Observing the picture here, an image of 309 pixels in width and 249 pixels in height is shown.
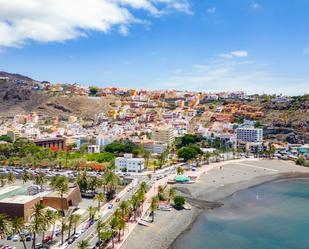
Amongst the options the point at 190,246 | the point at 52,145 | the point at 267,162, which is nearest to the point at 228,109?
the point at 267,162

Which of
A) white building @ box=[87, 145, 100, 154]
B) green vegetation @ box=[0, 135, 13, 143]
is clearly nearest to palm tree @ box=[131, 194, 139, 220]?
white building @ box=[87, 145, 100, 154]

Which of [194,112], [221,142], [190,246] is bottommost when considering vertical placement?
[190,246]

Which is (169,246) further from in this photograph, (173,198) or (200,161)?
(200,161)

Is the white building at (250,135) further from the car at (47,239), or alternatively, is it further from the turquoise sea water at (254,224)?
the car at (47,239)

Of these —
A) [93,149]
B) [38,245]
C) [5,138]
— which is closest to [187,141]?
[93,149]

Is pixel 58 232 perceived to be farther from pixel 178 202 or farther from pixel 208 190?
pixel 208 190

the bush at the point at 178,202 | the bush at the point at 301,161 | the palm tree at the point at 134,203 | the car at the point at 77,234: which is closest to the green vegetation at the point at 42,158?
the bush at the point at 178,202

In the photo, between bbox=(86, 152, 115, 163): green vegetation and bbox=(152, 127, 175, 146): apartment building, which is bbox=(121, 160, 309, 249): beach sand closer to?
bbox=(86, 152, 115, 163): green vegetation
